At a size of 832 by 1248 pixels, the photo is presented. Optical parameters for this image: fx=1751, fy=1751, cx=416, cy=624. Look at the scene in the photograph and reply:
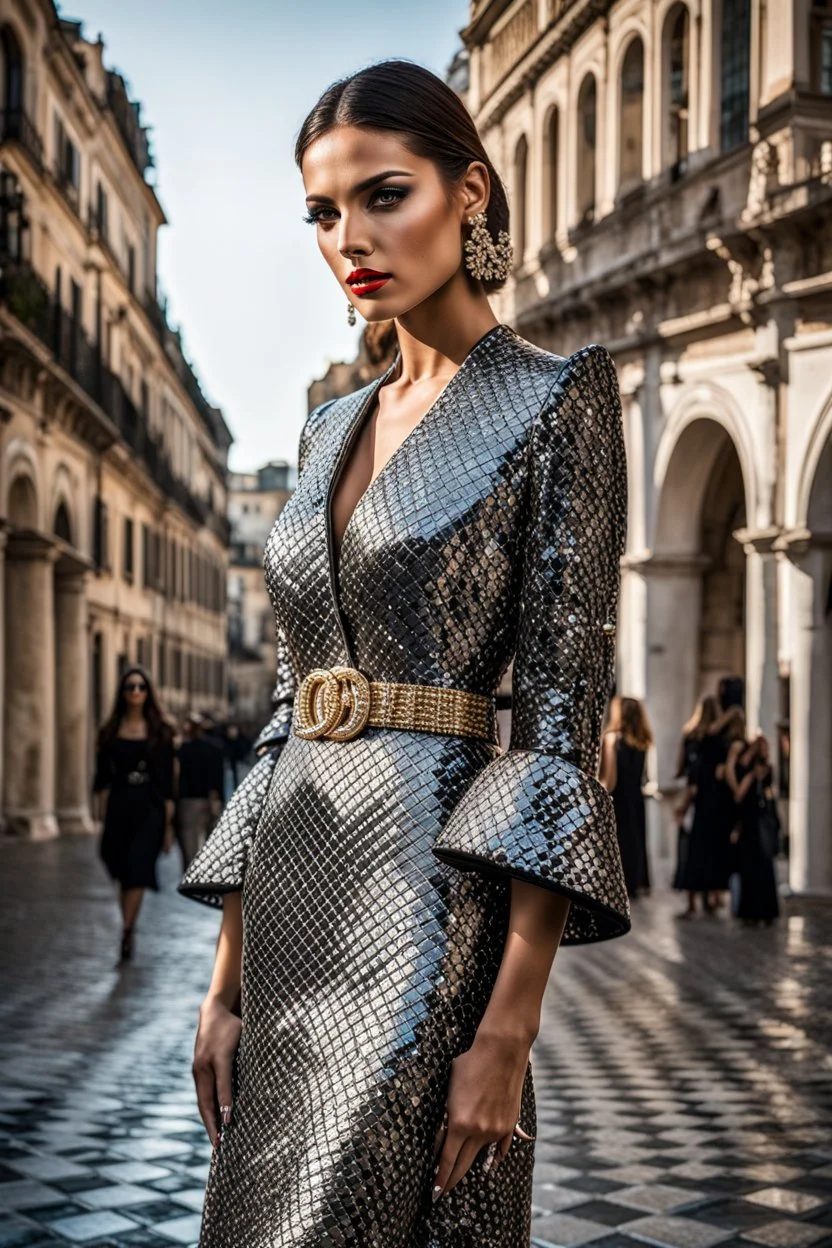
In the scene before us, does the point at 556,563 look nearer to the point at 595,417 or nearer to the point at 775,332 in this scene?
the point at 595,417

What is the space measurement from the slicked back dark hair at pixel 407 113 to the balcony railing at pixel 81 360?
2100cm

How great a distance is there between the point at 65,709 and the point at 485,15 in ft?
43.3

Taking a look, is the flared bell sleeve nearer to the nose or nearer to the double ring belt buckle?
the double ring belt buckle

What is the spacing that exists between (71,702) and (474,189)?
27043mm

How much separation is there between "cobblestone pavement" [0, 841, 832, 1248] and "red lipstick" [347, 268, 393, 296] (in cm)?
291

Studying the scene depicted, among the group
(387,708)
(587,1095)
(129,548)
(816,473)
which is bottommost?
(587,1095)

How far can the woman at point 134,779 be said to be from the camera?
11.6m

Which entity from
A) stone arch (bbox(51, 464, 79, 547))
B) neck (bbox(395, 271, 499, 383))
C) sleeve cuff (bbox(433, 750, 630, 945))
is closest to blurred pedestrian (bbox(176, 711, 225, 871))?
stone arch (bbox(51, 464, 79, 547))

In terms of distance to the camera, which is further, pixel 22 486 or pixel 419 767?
pixel 22 486

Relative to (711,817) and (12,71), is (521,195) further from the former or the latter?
(711,817)

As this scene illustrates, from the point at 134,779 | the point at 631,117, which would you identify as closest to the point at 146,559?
the point at 631,117

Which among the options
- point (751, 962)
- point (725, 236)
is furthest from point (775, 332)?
point (751, 962)

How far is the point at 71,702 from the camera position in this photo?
93.8ft

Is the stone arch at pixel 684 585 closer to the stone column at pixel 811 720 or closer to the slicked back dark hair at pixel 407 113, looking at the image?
the stone column at pixel 811 720
